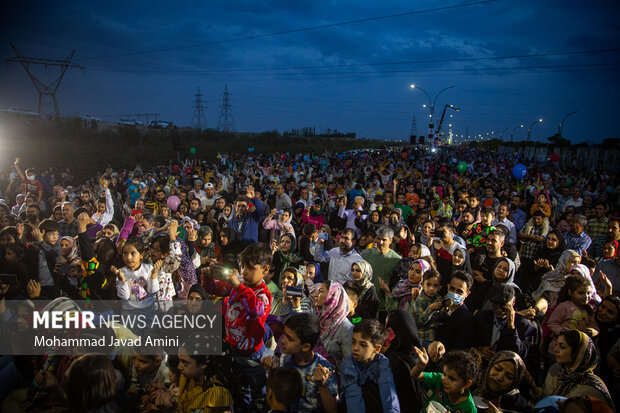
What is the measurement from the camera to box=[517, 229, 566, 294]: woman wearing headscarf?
4965mm

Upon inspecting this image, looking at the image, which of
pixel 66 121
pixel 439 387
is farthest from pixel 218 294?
pixel 66 121

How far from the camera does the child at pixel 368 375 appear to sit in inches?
92.0

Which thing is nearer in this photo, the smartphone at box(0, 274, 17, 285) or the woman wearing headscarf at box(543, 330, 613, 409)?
the woman wearing headscarf at box(543, 330, 613, 409)

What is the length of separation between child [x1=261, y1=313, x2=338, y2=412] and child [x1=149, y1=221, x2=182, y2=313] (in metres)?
1.93

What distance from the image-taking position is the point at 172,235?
4.78 metres

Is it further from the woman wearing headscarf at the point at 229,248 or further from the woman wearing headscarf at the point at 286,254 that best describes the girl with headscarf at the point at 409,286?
the woman wearing headscarf at the point at 229,248

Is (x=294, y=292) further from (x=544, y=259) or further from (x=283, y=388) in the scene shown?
(x=544, y=259)

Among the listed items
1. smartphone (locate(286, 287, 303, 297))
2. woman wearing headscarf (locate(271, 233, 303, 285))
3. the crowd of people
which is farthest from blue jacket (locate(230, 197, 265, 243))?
smartphone (locate(286, 287, 303, 297))

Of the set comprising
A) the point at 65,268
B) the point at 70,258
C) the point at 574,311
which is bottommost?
the point at 65,268

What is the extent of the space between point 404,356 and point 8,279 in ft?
12.9

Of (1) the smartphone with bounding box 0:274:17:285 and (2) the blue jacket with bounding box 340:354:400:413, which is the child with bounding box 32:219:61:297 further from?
(2) the blue jacket with bounding box 340:354:400:413

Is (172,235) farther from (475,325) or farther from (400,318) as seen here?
(475,325)

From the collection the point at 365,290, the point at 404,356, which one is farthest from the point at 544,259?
the point at 404,356

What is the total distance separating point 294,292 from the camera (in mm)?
3592
